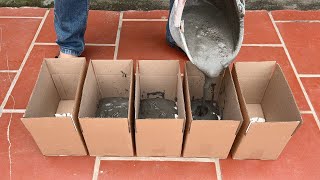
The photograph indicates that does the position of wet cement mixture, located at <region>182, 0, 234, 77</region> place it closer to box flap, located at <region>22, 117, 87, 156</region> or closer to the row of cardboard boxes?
the row of cardboard boxes

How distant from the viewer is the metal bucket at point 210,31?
1.17 m

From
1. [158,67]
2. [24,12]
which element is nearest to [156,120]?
[158,67]

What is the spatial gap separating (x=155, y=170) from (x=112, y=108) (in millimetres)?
326

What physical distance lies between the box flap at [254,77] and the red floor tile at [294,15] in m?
0.69

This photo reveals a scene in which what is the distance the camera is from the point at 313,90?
60.1 inches

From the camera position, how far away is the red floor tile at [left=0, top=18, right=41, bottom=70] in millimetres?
1634

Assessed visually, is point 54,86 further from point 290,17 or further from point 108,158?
point 290,17

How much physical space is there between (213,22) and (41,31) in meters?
0.96

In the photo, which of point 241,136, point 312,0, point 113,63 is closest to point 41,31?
point 113,63

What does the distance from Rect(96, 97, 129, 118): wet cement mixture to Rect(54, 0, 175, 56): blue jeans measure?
318 millimetres

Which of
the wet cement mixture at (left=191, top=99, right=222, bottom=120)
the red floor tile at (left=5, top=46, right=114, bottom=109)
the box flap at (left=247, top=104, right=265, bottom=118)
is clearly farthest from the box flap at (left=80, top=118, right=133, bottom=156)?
the box flap at (left=247, top=104, right=265, bottom=118)

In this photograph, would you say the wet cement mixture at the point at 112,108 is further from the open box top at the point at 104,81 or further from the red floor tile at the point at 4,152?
the red floor tile at the point at 4,152

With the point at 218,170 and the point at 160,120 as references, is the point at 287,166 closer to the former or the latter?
the point at 218,170

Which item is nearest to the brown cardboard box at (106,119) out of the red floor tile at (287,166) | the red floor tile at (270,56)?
the red floor tile at (287,166)
